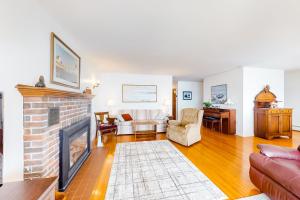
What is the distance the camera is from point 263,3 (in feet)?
5.13

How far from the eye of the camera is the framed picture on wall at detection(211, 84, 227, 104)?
533 centimetres

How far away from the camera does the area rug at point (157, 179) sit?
177cm

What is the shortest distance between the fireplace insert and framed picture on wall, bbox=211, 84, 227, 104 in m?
5.07

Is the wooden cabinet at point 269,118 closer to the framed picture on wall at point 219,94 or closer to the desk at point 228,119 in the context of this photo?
the desk at point 228,119

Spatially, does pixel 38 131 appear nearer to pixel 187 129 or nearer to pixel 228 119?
pixel 187 129

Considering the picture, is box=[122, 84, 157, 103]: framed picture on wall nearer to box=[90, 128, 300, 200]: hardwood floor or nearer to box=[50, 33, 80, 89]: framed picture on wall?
box=[90, 128, 300, 200]: hardwood floor

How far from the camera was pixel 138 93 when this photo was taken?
5723 mm

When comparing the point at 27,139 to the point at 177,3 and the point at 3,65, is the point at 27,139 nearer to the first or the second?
the point at 3,65

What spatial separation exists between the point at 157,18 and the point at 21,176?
242 centimetres

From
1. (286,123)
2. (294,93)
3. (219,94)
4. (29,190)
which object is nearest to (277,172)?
(29,190)

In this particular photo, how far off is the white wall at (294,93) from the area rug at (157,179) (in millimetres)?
5659

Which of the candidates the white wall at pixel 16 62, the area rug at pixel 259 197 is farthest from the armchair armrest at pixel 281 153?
the white wall at pixel 16 62

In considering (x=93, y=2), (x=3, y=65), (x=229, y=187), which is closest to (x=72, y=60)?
(x=93, y=2)

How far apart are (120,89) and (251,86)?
15.8 ft
